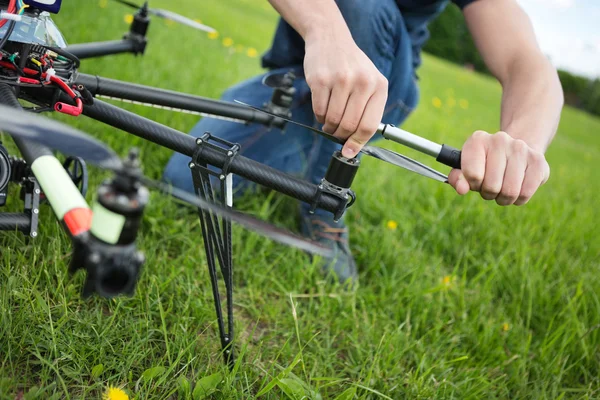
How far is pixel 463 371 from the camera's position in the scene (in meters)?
1.54

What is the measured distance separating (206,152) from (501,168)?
2.07 feet

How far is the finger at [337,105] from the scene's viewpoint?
1027mm

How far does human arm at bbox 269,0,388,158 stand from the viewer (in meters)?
1.03

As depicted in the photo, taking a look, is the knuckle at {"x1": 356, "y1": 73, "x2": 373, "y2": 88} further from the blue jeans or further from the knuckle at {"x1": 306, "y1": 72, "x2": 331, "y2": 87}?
the blue jeans

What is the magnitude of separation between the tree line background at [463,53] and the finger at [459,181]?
93.7ft

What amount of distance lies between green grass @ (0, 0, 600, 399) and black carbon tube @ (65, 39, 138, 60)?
38 centimetres

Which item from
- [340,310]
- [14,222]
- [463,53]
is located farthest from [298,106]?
[463,53]

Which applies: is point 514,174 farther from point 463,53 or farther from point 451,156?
point 463,53

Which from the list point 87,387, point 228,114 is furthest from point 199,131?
point 87,387

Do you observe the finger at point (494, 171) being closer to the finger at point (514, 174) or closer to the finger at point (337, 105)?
the finger at point (514, 174)

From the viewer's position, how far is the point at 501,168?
109 cm

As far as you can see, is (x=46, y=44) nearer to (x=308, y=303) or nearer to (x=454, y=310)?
(x=308, y=303)

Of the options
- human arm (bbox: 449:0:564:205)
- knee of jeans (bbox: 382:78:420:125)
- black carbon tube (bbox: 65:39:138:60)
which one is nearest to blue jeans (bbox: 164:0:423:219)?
knee of jeans (bbox: 382:78:420:125)

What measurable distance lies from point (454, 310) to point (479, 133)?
92 cm
